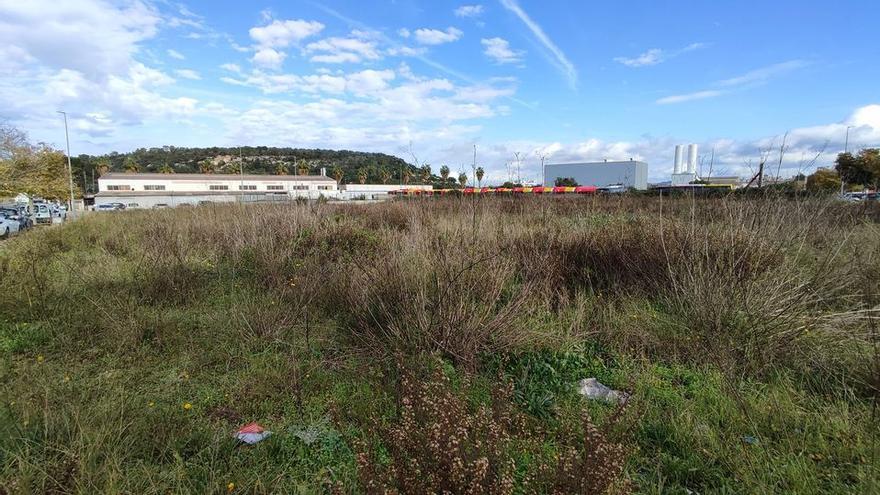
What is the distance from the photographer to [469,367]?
3.77m

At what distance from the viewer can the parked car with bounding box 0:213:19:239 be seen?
21.1 metres

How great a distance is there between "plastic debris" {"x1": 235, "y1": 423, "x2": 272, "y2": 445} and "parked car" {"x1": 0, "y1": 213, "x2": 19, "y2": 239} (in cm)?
2566

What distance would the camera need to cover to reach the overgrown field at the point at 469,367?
2.25m

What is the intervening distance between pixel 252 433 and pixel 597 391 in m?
2.62

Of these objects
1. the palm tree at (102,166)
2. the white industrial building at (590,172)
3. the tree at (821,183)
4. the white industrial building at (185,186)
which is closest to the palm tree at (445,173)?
the tree at (821,183)

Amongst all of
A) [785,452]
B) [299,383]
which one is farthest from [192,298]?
[785,452]

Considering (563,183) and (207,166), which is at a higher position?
(207,166)

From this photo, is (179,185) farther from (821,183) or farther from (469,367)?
(469,367)

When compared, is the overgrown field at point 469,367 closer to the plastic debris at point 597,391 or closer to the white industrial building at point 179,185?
the plastic debris at point 597,391

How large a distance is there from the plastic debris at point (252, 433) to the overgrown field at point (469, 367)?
0.27 ft

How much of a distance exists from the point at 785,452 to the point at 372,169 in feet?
347

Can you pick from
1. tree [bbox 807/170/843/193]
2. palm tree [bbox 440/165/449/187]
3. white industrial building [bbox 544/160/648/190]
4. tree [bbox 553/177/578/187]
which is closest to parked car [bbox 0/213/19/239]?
palm tree [bbox 440/165/449/187]

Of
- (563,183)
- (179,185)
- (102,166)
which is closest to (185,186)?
(179,185)

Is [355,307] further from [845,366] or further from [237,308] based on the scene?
[845,366]
